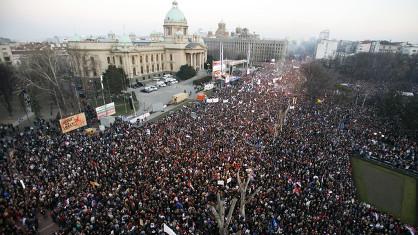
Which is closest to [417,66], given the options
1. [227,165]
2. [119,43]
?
[227,165]

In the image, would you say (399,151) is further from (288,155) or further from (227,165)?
(227,165)

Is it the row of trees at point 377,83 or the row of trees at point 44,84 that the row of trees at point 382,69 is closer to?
the row of trees at point 377,83

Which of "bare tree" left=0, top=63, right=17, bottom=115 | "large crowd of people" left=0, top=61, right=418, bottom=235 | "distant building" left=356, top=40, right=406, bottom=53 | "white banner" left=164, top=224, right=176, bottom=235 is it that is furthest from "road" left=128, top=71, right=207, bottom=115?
"distant building" left=356, top=40, right=406, bottom=53

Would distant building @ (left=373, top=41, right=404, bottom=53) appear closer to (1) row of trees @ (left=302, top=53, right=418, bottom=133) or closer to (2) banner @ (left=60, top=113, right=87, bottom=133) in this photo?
(1) row of trees @ (left=302, top=53, right=418, bottom=133)

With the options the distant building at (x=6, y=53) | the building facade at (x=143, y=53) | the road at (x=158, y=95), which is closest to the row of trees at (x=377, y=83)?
the road at (x=158, y=95)

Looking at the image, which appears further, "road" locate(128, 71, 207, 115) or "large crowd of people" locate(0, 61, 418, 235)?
"road" locate(128, 71, 207, 115)

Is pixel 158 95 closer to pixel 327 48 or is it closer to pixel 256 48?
pixel 256 48
